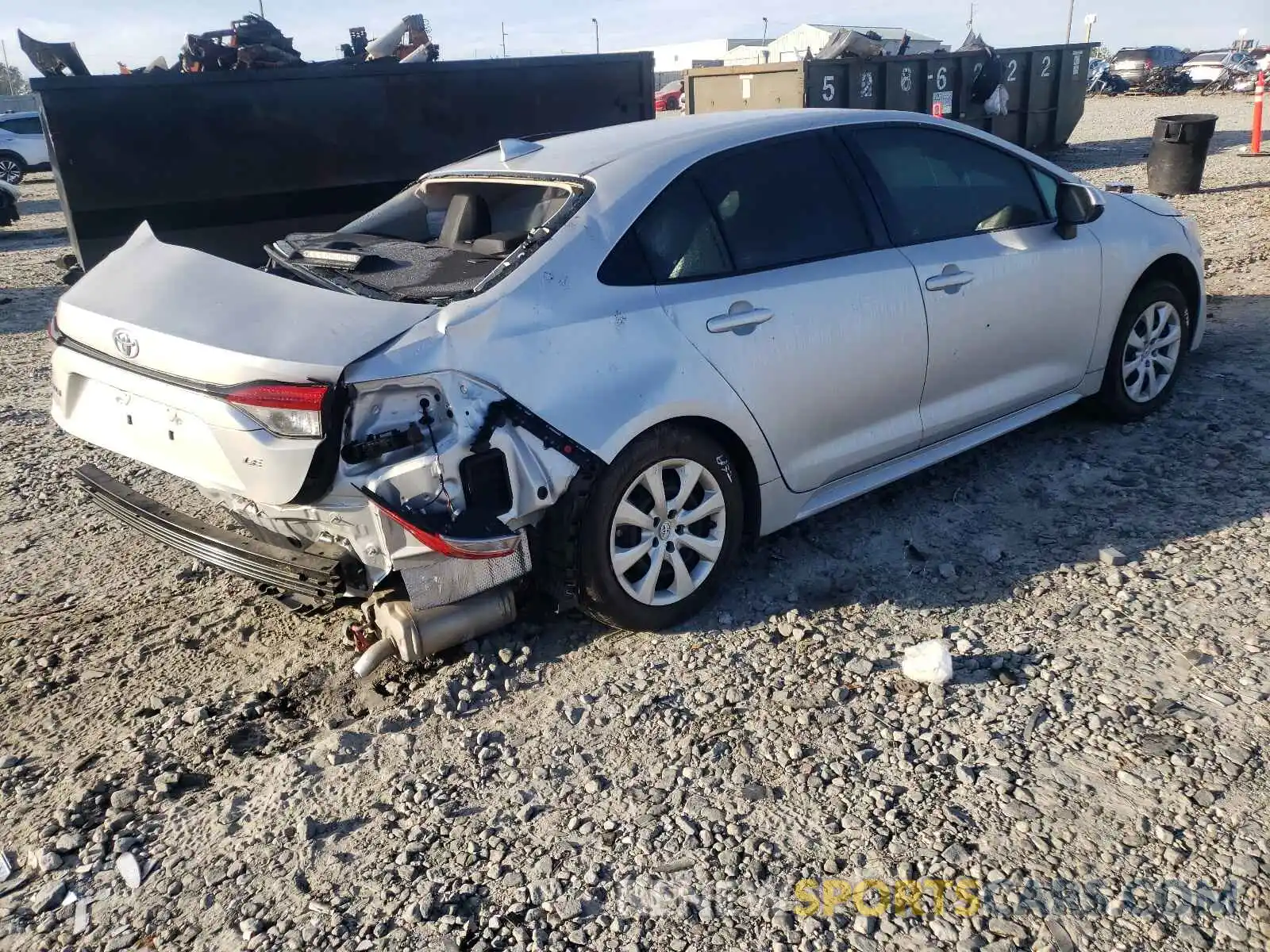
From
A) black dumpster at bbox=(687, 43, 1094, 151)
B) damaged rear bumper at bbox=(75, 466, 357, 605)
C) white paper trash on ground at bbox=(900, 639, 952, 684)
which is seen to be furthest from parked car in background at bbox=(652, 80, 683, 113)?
white paper trash on ground at bbox=(900, 639, 952, 684)

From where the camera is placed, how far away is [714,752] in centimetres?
317

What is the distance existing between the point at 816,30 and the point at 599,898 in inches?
3408

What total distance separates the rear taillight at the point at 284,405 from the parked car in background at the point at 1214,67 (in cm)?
3973

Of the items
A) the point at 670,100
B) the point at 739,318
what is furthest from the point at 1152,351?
the point at 670,100

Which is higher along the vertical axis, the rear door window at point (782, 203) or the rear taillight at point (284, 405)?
the rear door window at point (782, 203)

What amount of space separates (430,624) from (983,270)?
270 centimetres

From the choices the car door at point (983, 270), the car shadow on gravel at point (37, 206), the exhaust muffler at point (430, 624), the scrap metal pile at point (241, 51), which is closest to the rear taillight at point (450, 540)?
the exhaust muffler at point (430, 624)

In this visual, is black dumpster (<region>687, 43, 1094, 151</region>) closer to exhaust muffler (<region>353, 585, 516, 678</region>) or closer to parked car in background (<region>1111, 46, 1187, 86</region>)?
exhaust muffler (<region>353, 585, 516, 678</region>)

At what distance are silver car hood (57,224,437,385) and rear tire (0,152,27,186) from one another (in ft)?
76.5

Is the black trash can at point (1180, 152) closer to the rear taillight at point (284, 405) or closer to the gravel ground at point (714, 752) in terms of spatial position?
the gravel ground at point (714, 752)

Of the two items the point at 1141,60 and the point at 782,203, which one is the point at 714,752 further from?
the point at 1141,60

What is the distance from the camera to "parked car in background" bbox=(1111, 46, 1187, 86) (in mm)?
36406

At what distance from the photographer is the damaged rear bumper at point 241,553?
3.31 meters

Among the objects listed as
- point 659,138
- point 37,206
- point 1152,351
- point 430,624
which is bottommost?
point 37,206
